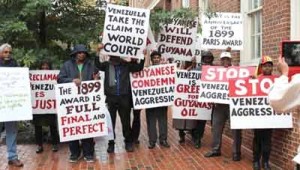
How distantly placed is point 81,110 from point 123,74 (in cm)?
102

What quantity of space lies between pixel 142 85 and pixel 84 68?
48.8 inches

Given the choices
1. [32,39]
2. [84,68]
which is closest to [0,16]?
[32,39]

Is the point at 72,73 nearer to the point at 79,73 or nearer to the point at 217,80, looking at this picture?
the point at 79,73

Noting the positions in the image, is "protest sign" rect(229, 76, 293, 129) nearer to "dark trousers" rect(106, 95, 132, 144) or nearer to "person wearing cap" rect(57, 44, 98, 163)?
"dark trousers" rect(106, 95, 132, 144)

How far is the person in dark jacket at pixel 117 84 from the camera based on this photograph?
30.0ft

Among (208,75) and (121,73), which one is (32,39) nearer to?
(121,73)

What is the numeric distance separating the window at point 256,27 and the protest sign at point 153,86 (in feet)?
4.85

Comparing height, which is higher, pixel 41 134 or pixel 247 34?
pixel 247 34

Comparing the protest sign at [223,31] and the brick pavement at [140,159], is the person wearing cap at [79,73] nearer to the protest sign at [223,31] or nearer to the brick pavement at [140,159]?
the brick pavement at [140,159]

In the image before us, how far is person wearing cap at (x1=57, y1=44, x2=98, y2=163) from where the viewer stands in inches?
340

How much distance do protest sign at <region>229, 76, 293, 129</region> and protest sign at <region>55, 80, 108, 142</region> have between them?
2.13 metres

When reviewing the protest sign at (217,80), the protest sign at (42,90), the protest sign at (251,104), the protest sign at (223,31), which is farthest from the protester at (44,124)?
the protest sign at (251,104)

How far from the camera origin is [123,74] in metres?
9.24

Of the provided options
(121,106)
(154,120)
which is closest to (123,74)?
(121,106)
